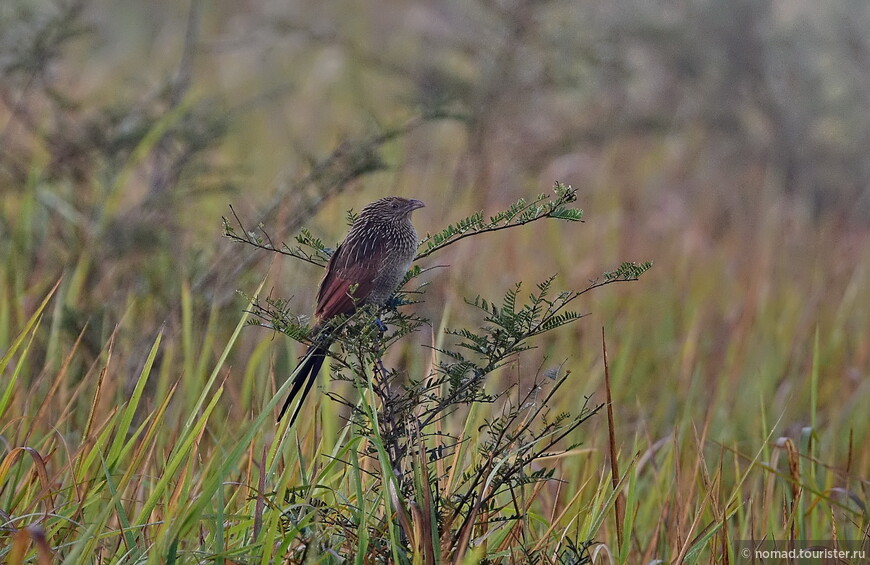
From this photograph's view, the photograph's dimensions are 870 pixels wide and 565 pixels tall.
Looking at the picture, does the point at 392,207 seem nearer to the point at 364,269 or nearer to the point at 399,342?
the point at 364,269

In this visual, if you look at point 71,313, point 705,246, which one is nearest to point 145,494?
point 71,313

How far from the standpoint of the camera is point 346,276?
98.6 inches

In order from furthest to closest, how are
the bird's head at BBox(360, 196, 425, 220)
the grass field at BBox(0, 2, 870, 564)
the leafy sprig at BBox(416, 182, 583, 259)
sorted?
the bird's head at BBox(360, 196, 425, 220) → the grass field at BBox(0, 2, 870, 564) → the leafy sprig at BBox(416, 182, 583, 259)

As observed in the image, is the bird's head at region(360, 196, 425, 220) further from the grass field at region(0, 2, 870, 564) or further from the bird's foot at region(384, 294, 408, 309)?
the grass field at region(0, 2, 870, 564)

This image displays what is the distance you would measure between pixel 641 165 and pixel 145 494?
588 cm

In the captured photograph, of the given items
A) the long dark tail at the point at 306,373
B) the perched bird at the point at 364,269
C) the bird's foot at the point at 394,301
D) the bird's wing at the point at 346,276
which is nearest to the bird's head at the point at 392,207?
the perched bird at the point at 364,269

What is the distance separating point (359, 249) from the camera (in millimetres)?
2547

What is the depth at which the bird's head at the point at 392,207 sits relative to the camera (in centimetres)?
274

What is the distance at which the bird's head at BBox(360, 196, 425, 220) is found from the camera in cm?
274

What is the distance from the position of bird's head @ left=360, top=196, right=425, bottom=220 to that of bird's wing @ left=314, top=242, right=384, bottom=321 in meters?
0.19

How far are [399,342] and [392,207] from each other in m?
1.63

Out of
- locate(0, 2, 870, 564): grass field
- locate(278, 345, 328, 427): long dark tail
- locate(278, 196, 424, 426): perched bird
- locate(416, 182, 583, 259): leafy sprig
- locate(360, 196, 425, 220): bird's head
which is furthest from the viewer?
locate(360, 196, 425, 220): bird's head

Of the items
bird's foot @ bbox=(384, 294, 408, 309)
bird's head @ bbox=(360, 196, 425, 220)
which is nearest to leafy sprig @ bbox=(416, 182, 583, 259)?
bird's foot @ bbox=(384, 294, 408, 309)

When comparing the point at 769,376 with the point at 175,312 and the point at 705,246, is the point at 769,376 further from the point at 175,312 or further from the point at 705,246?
the point at 175,312
